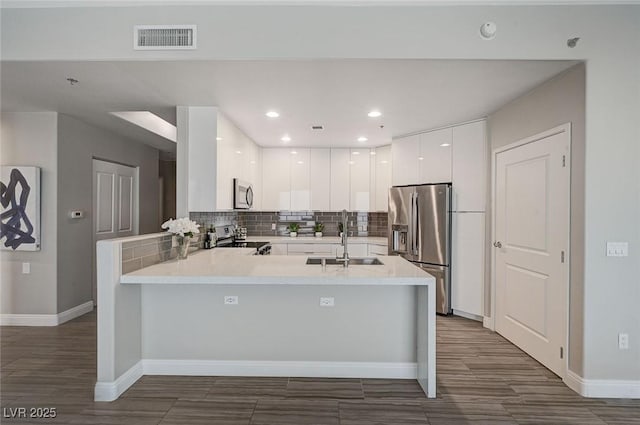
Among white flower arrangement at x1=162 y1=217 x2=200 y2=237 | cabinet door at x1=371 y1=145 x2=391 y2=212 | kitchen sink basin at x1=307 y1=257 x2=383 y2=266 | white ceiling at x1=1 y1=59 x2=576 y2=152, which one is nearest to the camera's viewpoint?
white ceiling at x1=1 y1=59 x2=576 y2=152

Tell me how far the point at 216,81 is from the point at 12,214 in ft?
10.3

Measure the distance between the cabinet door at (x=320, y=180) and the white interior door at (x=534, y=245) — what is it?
2.69m

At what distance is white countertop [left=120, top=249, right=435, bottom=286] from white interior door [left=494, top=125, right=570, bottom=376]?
3.99 feet

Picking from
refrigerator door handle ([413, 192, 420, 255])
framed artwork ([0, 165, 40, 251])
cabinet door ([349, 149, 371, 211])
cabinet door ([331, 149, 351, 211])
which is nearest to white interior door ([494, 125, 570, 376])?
refrigerator door handle ([413, 192, 420, 255])

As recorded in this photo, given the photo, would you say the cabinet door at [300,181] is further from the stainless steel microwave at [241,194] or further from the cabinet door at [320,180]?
the stainless steel microwave at [241,194]

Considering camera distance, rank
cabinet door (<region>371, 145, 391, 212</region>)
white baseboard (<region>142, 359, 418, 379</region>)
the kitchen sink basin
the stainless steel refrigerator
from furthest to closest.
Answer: cabinet door (<region>371, 145, 391, 212</region>) < the stainless steel refrigerator < the kitchen sink basin < white baseboard (<region>142, 359, 418, 379</region>)

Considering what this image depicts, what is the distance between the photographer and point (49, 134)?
171 inches

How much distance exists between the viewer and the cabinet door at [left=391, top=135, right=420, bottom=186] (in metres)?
5.13

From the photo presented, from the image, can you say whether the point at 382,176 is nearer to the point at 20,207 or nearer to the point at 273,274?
the point at 273,274

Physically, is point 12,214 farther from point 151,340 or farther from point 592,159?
point 592,159

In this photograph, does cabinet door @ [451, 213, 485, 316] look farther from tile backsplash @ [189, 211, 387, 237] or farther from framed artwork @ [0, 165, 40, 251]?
framed artwork @ [0, 165, 40, 251]

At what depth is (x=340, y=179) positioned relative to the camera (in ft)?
19.8

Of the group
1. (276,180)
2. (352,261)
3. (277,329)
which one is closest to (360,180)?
(276,180)

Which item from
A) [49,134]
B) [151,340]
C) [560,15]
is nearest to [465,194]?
[560,15]
